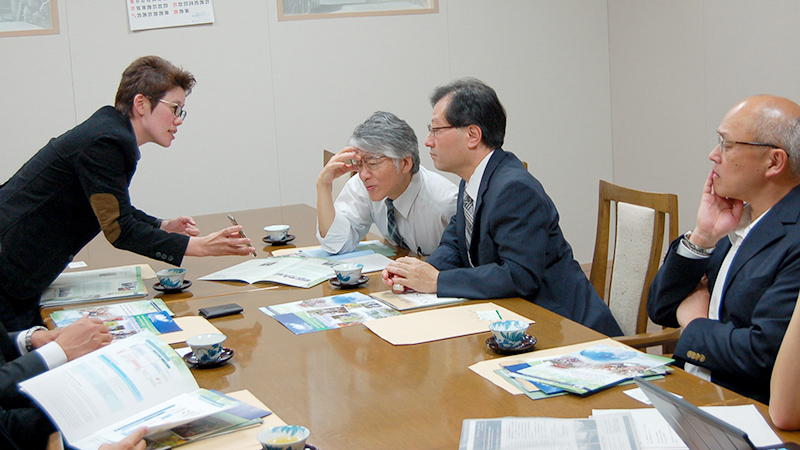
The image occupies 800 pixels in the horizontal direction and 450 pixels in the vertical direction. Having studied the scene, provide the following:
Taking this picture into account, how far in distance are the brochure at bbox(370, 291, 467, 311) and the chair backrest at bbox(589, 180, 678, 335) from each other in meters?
0.64

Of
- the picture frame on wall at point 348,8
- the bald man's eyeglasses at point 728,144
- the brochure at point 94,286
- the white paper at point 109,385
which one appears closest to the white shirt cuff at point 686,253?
the bald man's eyeglasses at point 728,144

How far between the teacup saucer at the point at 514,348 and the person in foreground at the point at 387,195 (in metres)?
1.12

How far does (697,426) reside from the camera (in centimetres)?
99

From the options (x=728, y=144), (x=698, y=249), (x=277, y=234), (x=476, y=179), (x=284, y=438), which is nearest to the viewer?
(x=284, y=438)

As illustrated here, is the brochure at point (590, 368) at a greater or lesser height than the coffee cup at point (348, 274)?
lesser

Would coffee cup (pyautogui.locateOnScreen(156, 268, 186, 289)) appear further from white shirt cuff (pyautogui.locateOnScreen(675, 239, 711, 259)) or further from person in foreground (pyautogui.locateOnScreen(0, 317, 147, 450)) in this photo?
white shirt cuff (pyautogui.locateOnScreen(675, 239, 711, 259))

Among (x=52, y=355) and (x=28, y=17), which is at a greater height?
(x=28, y=17)

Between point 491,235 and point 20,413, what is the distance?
1323 millimetres

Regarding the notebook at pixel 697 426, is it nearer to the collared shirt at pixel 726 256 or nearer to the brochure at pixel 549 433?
the brochure at pixel 549 433

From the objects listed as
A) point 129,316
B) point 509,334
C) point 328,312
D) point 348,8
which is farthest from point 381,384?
point 348,8

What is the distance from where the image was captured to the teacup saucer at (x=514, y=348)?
1643mm

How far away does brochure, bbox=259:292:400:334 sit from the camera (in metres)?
1.94

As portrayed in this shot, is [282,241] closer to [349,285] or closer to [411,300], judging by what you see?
[349,285]

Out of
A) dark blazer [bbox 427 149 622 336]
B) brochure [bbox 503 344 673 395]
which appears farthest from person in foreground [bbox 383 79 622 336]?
brochure [bbox 503 344 673 395]
